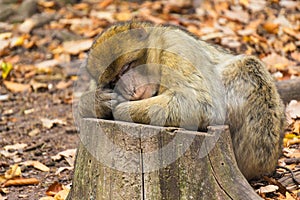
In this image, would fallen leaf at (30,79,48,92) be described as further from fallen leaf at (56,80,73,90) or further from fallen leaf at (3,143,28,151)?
fallen leaf at (3,143,28,151)

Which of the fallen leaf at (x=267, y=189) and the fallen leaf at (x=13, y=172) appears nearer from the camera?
the fallen leaf at (x=267, y=189)

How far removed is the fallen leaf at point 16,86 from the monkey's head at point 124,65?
396 centimetres

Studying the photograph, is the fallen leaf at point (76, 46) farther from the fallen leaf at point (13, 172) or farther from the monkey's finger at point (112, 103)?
the monkey's finger at point (112, 103)

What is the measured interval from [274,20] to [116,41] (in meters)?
5.28

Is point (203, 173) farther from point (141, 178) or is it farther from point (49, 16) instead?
point (49, 16)

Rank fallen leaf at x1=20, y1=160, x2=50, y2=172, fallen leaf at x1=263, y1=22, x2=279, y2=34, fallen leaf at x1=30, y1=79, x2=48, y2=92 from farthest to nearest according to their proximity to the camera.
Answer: fallen leaf at x1=263, y1=22, x2=279, y2=34 → fallen leaf at x1=30, y1=79, x2=48, y2=92 → fallen leaf at x1=20, y1=160, x2=50, y2=172

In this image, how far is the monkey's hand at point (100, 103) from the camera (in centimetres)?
412

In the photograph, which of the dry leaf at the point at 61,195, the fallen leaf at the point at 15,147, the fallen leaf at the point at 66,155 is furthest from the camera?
the fallen leaf at the point at 15,147

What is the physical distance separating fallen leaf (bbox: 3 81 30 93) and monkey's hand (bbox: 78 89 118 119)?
160 inches

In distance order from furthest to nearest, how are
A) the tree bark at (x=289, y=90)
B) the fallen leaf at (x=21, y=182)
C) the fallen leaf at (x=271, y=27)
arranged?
1. the fallen leaf at (x=271, y=27)
2. the tree bark at (x=289, y=90)
3. the fallen leaf at (x=21, y=182)

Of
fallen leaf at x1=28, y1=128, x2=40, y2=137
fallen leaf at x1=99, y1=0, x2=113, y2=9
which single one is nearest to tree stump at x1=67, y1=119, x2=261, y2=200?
fallen leaf at x1=28, y1=128, x2=40, y2=137

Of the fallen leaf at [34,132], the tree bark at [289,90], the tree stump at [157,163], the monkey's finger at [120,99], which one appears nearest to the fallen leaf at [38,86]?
the fallen leaf at [34,132]

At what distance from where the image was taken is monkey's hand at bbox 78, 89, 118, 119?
4121mm

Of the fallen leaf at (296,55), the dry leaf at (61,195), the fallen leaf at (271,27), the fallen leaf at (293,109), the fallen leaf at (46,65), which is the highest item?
the dry leaf at (61,195)
